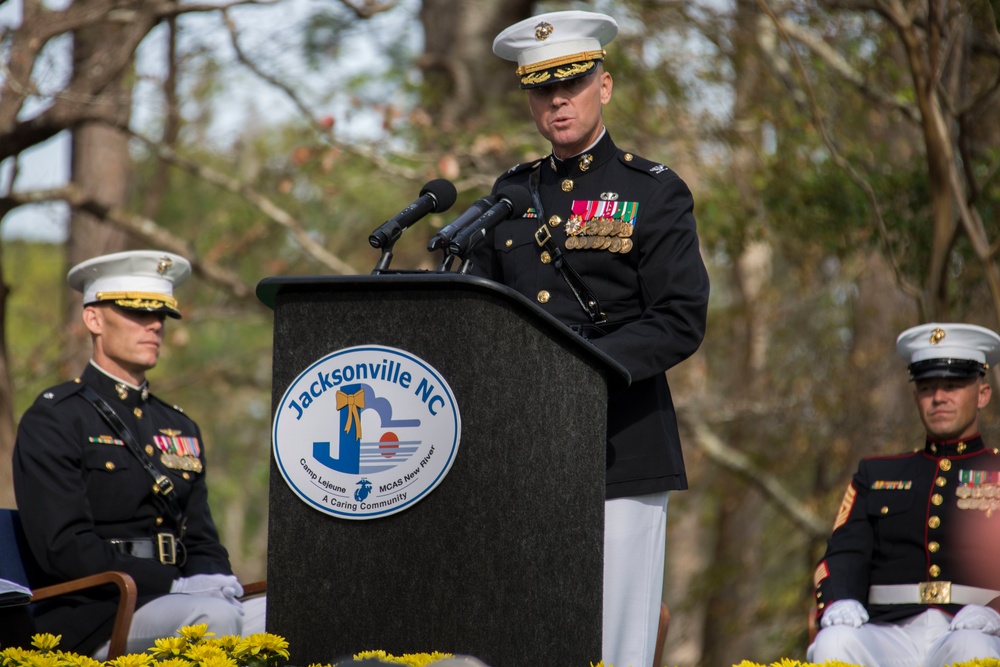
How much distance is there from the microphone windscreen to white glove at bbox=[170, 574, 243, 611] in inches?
89.0

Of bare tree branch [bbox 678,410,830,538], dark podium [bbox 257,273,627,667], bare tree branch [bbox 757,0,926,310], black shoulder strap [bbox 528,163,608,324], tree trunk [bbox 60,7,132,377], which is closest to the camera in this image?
dark podium [bbox 257,273,627,667]

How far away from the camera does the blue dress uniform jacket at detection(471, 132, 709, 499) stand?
3.23 m

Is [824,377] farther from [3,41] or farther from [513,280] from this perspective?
[513,280]

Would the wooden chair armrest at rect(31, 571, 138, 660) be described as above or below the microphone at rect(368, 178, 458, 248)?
below

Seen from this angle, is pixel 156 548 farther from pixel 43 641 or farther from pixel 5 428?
pixel 5 428


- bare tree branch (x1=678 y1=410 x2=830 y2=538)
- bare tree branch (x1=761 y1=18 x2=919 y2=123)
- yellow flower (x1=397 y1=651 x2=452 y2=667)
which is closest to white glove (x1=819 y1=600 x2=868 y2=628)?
yellow flower (x1=397 y1=651 x2=452 y2=667)

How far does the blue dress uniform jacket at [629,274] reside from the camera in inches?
127

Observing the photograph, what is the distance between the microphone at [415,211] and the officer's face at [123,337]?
8.09ft

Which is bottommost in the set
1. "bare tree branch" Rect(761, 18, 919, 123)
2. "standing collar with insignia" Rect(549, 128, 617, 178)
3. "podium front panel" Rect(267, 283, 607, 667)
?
"podium front panel" Rect(267, 283, 607, 667)

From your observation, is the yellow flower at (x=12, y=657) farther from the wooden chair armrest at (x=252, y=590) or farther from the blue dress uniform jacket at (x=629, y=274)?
the wooden chair armrest at (x=252, y=590)

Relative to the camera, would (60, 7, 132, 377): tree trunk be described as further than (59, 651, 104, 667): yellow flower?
Yes

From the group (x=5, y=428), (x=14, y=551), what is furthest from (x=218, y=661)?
(x=5, y=428)

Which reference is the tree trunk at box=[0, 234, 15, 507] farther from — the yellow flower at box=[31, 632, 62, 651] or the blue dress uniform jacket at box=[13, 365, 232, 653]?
the yellow flower at box=[31, 632, 62, 651]

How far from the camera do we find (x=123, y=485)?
4930 millimetres
